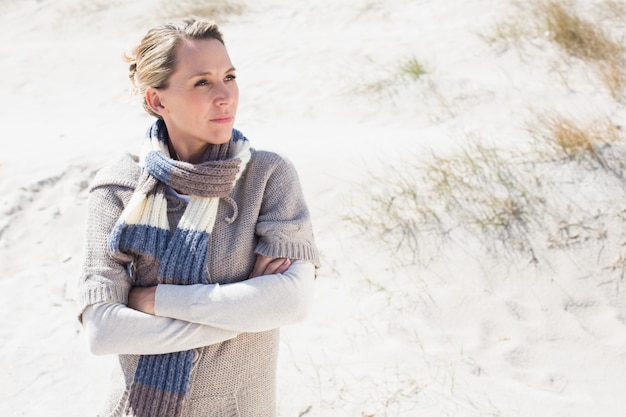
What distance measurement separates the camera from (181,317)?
6.04 ft

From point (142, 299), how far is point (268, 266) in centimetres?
36

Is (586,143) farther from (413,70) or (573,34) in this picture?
(573,34)

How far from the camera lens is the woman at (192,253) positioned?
6.06 ft

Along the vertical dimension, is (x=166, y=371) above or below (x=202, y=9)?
above

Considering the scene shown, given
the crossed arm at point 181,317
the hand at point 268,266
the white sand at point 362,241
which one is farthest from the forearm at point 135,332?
the white sand at point 362,241

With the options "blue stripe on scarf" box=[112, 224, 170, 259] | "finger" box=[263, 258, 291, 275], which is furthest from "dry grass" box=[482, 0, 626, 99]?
"blue stripe on scarf" box=[112, 224, 170, 259]

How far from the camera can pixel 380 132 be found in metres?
5.85

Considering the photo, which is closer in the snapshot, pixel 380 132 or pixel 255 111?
pixel 380 132

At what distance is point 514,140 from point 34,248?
355 cm

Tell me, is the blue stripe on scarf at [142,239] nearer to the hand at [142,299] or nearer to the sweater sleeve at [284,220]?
the hand at [142,299]

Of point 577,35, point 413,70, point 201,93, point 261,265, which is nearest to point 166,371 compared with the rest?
point 261,265

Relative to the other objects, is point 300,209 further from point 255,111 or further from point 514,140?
point 255,111

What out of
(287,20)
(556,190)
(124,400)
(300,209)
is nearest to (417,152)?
(556,190)

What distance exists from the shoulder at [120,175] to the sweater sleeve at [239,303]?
0.35m
